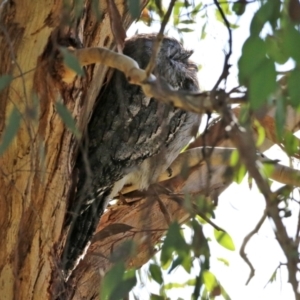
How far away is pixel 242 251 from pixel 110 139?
1.14 metres

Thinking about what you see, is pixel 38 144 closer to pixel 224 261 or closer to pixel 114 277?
pixel 114 277

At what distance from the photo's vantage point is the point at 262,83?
87 cm

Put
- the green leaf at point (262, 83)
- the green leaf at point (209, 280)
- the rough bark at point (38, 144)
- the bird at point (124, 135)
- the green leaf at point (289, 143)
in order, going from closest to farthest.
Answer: the green leaf at point (262, 83) < the green leaf at point (289, 143) < the green leaf at point (209, 280) < the rough bark at point (38, 144) < the bird at point (124, 135)

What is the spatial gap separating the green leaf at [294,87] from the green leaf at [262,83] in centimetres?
3

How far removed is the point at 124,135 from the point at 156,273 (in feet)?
2.46

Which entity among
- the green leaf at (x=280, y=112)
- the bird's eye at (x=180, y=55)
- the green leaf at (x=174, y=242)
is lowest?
the green leaf at (x=174, y=242)

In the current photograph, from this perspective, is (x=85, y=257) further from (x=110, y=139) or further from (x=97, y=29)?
(x=97, y=29)

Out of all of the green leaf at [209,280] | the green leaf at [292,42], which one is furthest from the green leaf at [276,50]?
the green leaf at [209,280]

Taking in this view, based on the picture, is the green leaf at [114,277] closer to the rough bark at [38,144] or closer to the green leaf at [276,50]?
the green leaf at [276,50]

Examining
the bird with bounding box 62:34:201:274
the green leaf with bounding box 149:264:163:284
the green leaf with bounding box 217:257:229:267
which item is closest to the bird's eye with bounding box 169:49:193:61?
the bird with bounding box 62:34:201:274

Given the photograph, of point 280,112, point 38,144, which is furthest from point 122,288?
point 38,144

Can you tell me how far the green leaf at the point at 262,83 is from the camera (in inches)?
34.2

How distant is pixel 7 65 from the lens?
164 cm

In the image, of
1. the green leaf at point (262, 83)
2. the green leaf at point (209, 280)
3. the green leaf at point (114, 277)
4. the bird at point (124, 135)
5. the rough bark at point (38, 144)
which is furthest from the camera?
the bird at point (124, 135)
